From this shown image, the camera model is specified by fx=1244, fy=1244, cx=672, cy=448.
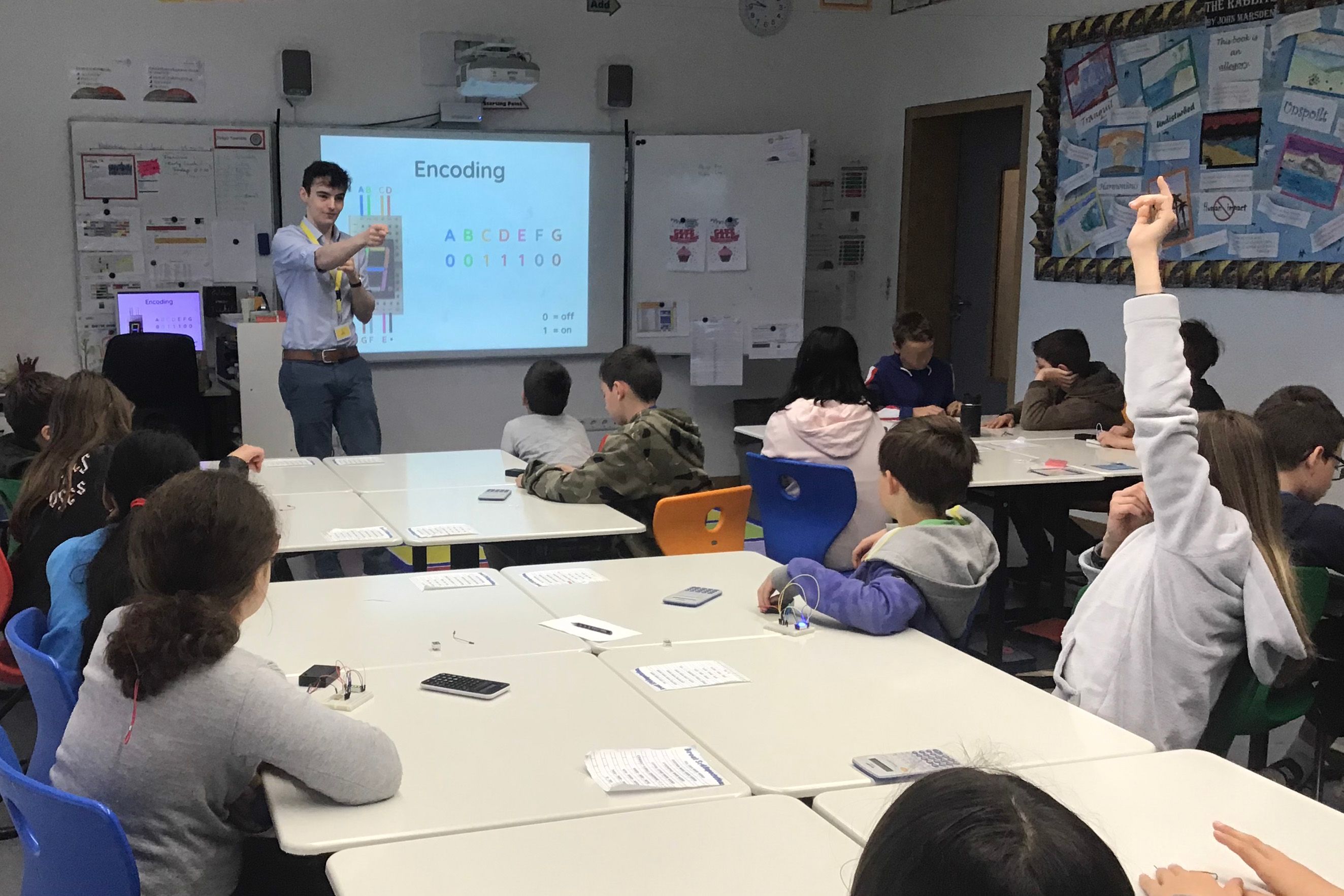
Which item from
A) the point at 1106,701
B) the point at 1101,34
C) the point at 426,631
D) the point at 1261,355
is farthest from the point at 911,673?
the point at 1101,34

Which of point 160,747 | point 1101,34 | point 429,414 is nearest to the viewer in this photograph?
point 160,747

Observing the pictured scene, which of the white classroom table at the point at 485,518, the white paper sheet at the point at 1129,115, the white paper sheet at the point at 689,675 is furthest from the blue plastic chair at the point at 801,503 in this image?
the white paper sheet at the point at 1129,115

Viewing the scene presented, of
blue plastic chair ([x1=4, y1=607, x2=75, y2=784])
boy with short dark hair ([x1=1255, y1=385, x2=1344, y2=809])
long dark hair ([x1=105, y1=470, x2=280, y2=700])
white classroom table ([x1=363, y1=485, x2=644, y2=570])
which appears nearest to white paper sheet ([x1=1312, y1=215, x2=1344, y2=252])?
boy with short dark hair ([x1=1255, y1=385, x2=1344, y2=809])

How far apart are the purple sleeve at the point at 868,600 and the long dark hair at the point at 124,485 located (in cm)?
121

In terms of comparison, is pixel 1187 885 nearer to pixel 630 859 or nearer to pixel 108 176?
pixel 630 859

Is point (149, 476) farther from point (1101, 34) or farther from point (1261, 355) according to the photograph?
point (1101, 34)

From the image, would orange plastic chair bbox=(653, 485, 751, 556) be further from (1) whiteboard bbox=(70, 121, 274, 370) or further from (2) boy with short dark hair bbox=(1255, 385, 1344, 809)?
(1) whiteboard bbox=(70, 121, 274, 370)

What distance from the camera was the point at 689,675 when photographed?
7.18 ft

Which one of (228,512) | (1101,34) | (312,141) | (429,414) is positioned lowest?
(429,414)

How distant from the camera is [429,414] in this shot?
6.94m

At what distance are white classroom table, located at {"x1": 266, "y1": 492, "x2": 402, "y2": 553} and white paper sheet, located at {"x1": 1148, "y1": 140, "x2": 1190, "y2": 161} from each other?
4008 millimetres

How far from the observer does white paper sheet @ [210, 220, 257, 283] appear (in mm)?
6320

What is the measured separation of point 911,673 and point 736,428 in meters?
2.86

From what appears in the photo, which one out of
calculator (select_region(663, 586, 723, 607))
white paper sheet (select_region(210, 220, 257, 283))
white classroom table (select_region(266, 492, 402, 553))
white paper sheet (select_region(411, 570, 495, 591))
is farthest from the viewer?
white paper sheet (select_region(210, 220, 257, 283))
